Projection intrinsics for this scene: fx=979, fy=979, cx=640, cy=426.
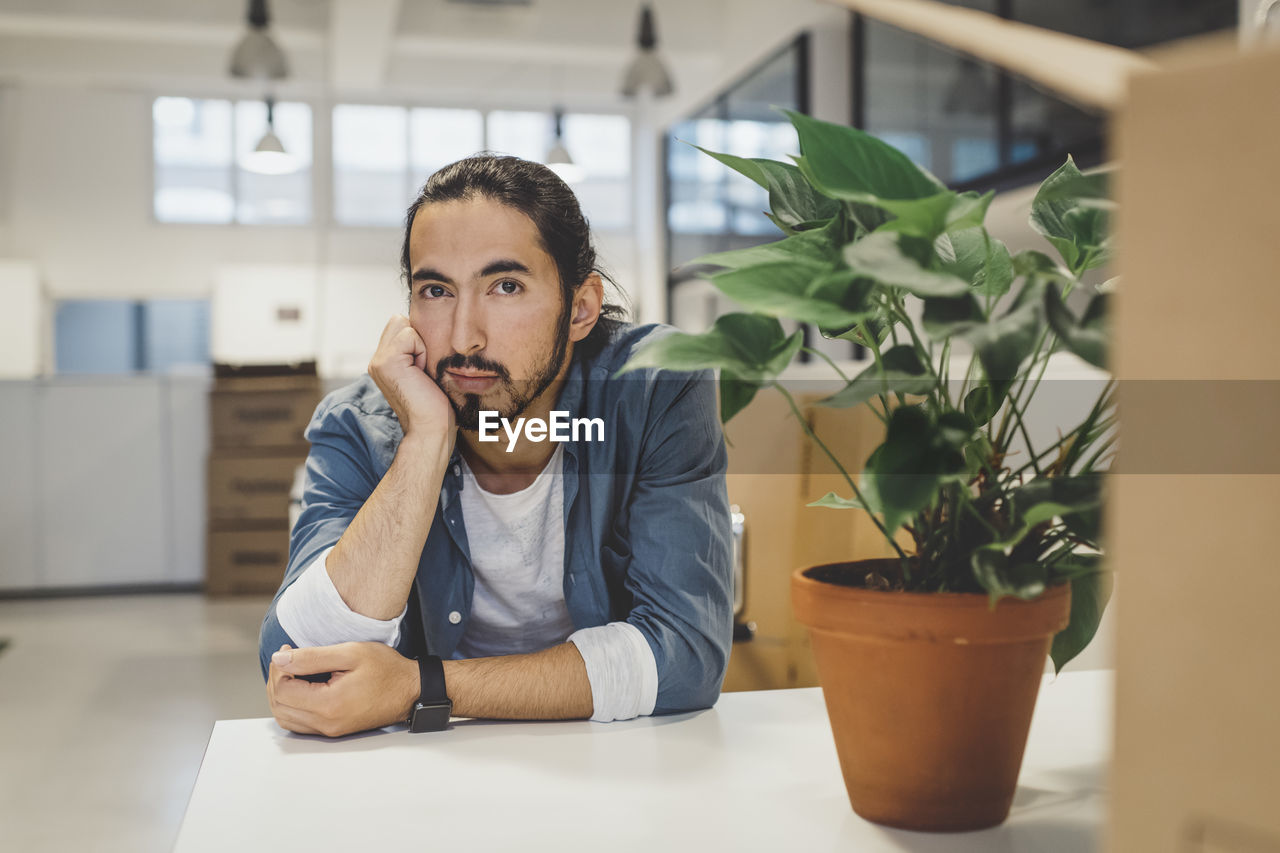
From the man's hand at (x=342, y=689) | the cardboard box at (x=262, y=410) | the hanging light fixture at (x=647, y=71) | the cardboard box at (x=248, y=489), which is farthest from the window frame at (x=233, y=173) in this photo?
the man's hand at (x=342, y=689)

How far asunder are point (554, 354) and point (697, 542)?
284 mm

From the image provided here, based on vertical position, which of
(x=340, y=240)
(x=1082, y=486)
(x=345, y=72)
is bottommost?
(x=1082, y=486)

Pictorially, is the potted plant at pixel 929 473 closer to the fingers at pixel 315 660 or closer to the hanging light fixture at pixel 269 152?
the fingers at pixel 315 660

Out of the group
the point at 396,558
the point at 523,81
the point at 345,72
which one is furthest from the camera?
the point at 523,81

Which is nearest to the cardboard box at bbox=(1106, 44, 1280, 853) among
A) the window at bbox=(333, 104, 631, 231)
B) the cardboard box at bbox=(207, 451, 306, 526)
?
the cardboard box at bbox=(207, 451, 306, 526)

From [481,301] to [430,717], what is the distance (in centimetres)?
44

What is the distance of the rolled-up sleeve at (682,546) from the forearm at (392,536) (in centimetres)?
22

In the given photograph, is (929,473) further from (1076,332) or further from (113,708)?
(113,708)

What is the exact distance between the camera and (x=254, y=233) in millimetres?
7828

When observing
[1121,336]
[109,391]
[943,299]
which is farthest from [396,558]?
[109,391]

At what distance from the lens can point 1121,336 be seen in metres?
0.34

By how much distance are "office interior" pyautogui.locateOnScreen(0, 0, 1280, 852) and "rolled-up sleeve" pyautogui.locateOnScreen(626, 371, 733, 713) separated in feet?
1.46

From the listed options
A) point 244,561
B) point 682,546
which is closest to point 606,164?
point 244,561

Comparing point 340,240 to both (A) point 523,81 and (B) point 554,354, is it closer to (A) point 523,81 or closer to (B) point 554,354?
(A) point 523,81
